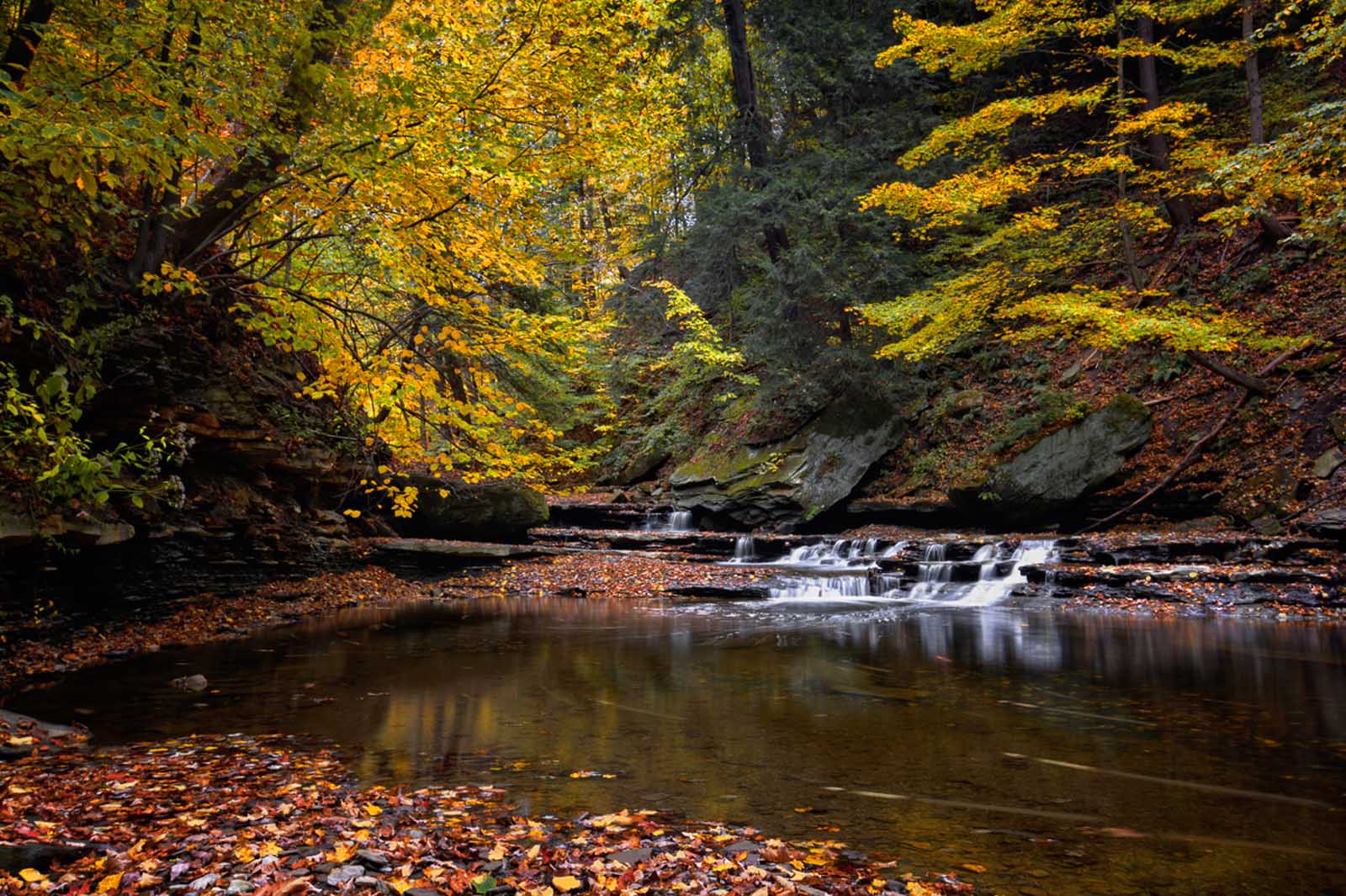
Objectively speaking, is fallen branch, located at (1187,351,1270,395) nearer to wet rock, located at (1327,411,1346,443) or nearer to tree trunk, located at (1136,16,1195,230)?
wet rock, located at (1327,411,1346,443)

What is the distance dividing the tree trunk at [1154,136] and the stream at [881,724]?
10728 millimetres

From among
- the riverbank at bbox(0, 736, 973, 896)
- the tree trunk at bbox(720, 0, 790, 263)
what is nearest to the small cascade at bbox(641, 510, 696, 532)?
the tree trunk at bbox(720, 0, 790, 263)

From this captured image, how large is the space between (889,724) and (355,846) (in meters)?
3.77

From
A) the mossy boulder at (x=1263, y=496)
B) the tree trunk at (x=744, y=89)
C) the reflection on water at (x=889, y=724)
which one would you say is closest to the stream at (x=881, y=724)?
the reflection on water at (x=889, y=724)

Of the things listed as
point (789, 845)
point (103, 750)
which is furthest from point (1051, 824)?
point (103, 750)

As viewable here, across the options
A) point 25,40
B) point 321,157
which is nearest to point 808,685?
point 321,157

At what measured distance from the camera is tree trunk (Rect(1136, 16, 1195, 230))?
14875 mm

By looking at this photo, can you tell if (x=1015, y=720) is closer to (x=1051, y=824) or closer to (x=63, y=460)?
(x=1051, y=824)

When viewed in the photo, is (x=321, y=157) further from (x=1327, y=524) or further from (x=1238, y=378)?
(x=1238, y=378)

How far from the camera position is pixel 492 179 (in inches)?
303

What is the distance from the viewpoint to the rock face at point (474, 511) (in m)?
14.9

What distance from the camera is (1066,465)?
47.9ft

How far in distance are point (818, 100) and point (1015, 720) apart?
683 inches

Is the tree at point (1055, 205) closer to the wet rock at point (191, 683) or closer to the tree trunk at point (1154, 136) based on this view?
the tree trunk at point (1154, 136)
